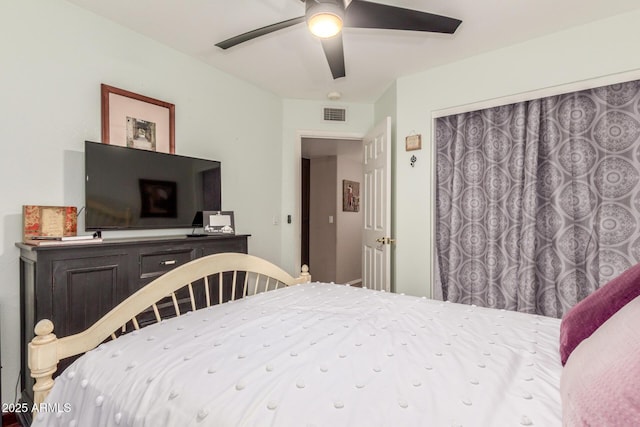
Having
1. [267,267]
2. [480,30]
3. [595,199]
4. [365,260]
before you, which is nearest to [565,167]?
[595,199]

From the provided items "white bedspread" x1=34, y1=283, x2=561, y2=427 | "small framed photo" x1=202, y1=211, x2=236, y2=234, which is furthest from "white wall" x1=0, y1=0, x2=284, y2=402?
"white bedspread" x1=34, y1=283, x2=561, y2=427

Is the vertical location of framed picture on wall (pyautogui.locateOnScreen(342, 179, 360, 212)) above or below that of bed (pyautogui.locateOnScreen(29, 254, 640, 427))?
above

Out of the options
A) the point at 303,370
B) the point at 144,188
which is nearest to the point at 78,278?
the point at 144,188

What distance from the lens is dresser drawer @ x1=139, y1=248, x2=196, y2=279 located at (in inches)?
75.9

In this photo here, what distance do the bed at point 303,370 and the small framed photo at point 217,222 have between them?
1.12 metres

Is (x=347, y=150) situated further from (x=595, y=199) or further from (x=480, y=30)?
(x=595, y=199)

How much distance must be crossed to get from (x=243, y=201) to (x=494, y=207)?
2.22 metres

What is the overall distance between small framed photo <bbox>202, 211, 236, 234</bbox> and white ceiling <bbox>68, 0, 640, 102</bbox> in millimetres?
1289

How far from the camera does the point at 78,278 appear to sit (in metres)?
1.67

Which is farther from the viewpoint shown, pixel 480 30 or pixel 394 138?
pixel 394 138

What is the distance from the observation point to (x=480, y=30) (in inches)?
92.4

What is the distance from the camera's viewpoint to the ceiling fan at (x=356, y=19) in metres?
1.48

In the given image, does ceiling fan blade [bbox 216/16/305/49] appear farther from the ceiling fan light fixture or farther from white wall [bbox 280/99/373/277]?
white wall [bbox 280/99/373/277]

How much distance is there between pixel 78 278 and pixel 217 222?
40.5 inches
